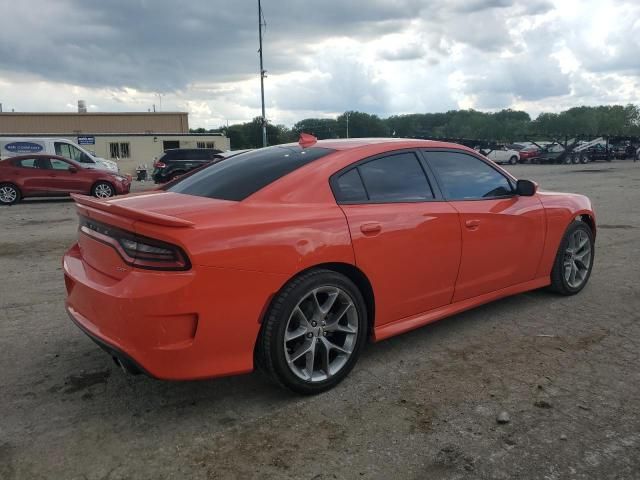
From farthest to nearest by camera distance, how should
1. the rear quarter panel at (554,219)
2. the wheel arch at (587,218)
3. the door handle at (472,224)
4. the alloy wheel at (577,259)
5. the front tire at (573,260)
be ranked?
1. the wheel arch at (587,218)
2. the alloy wheel at (577,259)
3. the front tire at (573,260)
4. the rear quarter panel at (554,219)
5. the door handle at (472,224)

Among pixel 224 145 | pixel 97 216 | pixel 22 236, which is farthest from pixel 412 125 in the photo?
pixel 97 216

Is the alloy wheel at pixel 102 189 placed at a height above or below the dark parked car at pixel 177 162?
below

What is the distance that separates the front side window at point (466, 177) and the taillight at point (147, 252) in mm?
2109

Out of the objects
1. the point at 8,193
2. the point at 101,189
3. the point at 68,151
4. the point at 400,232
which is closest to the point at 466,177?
the point at 400,232

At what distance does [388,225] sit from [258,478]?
5.63ft

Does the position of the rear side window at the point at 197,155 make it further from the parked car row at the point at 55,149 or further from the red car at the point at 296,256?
the red car at the point at 296,256

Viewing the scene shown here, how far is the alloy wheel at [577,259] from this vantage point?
5.07 meters

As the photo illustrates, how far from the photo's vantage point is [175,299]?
8.83ft

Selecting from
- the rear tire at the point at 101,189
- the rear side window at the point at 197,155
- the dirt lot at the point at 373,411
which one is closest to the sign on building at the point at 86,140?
the rear side window at the point at 197,155

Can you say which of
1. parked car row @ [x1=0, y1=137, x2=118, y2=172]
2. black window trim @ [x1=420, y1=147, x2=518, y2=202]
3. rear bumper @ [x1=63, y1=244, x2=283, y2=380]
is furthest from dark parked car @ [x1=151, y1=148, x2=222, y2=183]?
rear bumper @ [x1=63, y1=244, x2=283, y2=380]

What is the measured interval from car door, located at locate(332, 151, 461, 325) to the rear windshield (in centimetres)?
35

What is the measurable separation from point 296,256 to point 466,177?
1862 mm

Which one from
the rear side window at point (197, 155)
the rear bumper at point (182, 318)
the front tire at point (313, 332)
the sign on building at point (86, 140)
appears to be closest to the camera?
the rear bumper at point (182, 318)

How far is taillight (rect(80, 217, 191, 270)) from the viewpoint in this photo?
8.96 ft
